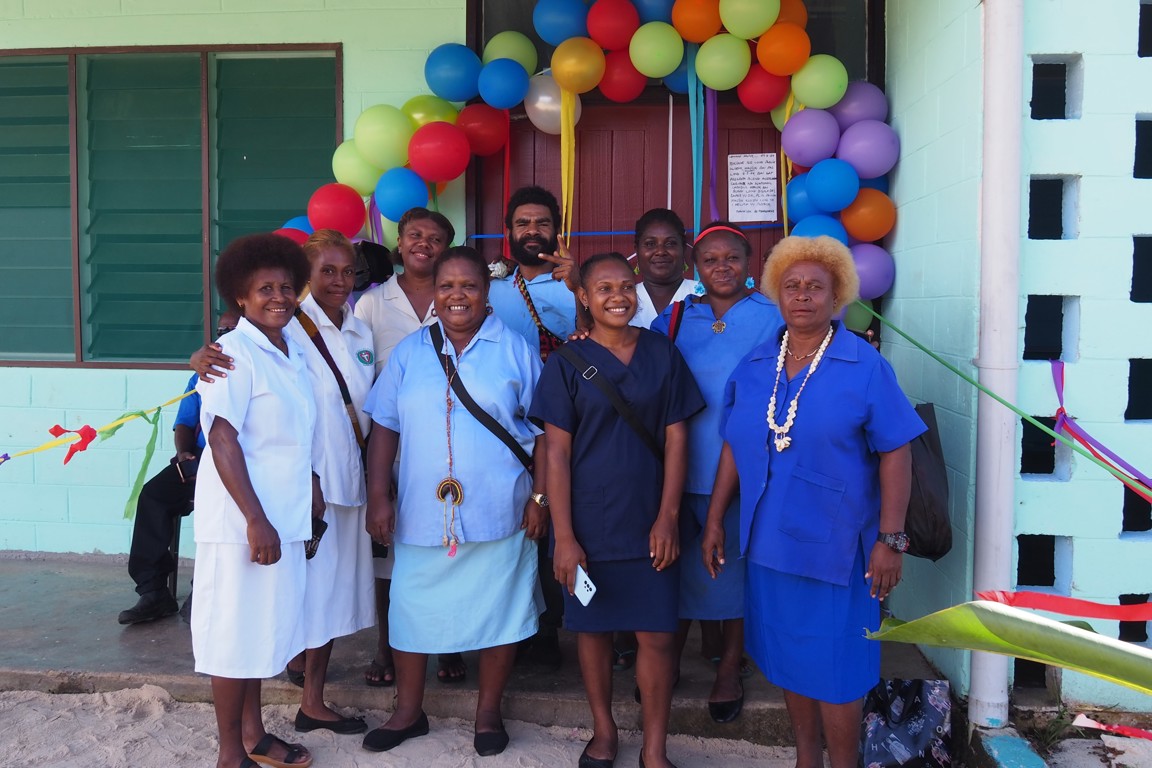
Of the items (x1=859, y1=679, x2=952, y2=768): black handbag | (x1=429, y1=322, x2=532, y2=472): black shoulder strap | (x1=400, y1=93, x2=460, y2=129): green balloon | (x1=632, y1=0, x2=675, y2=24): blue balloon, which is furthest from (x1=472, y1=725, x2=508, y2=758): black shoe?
(x1=632, y1=0, x2=675, y2=24): blue balloon

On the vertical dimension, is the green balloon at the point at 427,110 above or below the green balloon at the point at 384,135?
above

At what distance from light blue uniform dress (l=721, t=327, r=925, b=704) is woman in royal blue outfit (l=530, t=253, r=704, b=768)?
0.22 meters

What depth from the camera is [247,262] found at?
263 centimetres

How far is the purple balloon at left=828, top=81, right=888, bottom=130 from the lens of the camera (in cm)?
379

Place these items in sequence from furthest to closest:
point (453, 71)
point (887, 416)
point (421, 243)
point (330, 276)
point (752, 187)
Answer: point (752, 187) < point (453, 71) < point (421, 243) < point (330, 276) < point (887, 416)

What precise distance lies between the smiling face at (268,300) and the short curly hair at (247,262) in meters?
0.01

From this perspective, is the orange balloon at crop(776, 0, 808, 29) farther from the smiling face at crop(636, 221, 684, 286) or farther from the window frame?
the window frame

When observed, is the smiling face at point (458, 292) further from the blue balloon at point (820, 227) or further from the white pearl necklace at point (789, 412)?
the blue balloon at point (820, 227)

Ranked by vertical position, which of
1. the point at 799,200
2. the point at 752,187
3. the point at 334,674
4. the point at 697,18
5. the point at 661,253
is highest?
the point at 697,18

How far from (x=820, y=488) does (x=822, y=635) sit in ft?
1.31

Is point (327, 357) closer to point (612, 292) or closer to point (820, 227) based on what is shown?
point (612, 292)

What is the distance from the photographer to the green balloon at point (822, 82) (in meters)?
3.66

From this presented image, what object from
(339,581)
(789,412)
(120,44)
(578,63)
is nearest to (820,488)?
(789,412)

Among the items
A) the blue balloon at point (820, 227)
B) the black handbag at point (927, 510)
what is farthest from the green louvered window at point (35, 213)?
the black handbag at point (927, 510)
